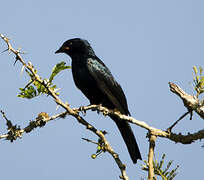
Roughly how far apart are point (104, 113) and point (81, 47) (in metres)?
2.87

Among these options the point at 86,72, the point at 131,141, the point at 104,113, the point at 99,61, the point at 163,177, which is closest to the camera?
the point at 163,177

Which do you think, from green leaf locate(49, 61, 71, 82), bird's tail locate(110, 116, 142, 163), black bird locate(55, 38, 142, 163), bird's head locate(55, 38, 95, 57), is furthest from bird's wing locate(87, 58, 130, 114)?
green leaf locate(49, 61, 71, 82)

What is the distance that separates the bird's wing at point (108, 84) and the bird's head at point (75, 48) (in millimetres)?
429

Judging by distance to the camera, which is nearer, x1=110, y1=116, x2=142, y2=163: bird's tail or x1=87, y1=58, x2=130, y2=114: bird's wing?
x1=110, y1=116, x2=142, y2=163: bird's tail

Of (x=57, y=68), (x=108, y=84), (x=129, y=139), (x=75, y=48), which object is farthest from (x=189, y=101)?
(x=75, y=48)

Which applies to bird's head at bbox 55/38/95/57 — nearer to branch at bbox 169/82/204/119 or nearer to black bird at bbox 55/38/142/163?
black bird at bbox 55/38/142/163

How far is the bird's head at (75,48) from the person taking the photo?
7.85m

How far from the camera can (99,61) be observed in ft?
25.3

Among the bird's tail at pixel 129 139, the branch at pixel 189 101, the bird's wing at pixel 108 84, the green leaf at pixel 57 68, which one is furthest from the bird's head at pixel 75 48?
the branch at pixel 189 101

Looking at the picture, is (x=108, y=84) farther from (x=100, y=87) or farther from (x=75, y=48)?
(x=75, y=48)

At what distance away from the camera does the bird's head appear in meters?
7.85

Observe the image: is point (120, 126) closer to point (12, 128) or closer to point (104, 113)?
point (104, 113)

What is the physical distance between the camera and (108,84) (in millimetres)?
7320

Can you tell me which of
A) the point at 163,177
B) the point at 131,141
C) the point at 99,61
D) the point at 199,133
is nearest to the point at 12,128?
Result: the point at 163,177
